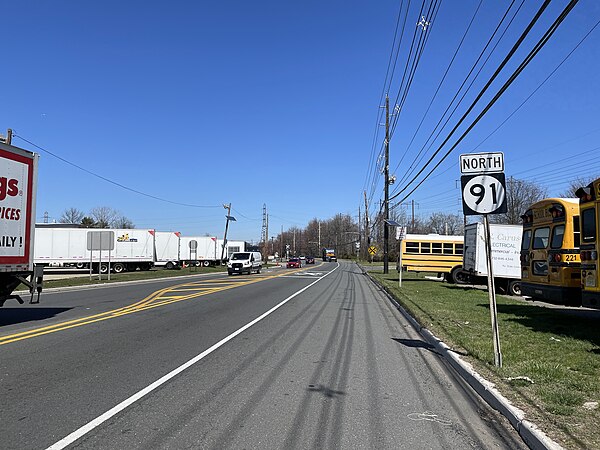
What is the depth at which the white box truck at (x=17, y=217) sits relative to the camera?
36.0 feet

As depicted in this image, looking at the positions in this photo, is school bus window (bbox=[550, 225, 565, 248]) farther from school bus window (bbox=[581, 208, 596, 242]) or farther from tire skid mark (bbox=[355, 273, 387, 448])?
tire skid mark (bbox=[355, 273, 387, 448])

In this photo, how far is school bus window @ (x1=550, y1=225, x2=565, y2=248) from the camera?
37.1ft

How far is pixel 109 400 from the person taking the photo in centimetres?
552

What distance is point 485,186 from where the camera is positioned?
739 cm

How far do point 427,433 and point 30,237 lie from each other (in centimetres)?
1104

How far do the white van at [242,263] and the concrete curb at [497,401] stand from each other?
32.0 metres

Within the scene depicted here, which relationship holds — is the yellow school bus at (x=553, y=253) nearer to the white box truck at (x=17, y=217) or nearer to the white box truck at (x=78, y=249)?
the white box truck at (x=17, y=217)

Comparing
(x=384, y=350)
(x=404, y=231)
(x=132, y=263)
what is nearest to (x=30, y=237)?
(x=384, y=350)

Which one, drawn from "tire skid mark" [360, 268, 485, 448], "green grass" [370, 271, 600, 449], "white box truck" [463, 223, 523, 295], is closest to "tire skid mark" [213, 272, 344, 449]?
"tire skid mark" [360, 268, 485, 448]

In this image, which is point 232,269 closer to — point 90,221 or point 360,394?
point 360,394

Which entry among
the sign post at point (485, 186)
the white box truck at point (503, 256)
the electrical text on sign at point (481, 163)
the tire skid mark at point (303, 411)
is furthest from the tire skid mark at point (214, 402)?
the white box truck at point (503, 256)

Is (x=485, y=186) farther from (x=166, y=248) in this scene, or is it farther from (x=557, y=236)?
(x=166, y=248)

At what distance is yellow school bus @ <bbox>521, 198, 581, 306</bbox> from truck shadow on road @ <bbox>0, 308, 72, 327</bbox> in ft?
42.2

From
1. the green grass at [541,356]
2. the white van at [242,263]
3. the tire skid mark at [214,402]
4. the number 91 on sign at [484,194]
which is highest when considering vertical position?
the number 91 on sign at [484,194]
